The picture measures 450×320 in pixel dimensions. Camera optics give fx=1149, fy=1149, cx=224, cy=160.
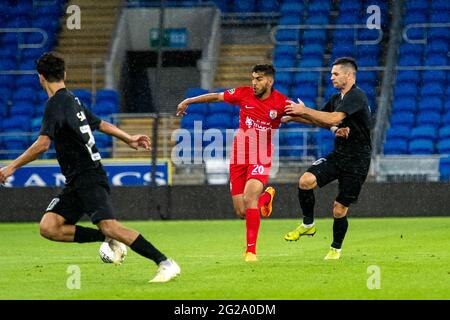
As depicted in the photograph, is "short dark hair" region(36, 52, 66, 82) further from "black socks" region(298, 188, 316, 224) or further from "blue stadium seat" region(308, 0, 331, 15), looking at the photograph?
"blue stadium seat" region(308, 0, 331, 15)

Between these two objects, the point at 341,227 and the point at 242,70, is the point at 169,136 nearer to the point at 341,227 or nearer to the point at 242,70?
the point at 242,70

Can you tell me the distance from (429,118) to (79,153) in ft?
49.1

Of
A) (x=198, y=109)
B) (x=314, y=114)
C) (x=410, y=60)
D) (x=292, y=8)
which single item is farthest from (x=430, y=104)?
(x=314, y=114)

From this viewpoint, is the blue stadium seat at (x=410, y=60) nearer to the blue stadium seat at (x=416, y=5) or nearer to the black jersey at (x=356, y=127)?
the blue stadium seat at (x=416, y=5)

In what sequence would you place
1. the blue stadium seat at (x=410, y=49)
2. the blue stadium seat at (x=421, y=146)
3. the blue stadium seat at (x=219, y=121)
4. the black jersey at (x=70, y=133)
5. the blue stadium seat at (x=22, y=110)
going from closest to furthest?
the black jersey at (x=70, y=133), the blue stadium seat at (x=421, y=146), the blue stadium seat at (x=219, y=121), the blue stadium seat at (x=410, y=49), the blue stadium seat at (x=22, y=110)

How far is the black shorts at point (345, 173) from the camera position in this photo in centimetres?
1284

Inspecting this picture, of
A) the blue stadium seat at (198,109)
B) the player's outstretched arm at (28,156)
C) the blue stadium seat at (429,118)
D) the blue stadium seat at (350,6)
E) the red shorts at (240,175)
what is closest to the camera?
the player's outstretched arm at (28,156)

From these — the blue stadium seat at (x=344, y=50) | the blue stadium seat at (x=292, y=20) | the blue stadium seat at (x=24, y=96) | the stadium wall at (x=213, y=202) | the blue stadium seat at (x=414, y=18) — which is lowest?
the stadium wall at (x=213, y=202)

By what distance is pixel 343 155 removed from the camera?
12.9 metres

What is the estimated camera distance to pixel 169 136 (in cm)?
2288

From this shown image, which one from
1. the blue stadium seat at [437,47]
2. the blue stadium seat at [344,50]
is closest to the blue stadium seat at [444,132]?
the blue stadium seat at [437,47]
